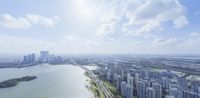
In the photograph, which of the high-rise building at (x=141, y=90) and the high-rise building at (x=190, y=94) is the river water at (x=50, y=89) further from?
the high-rise building at (x=190, y=94)

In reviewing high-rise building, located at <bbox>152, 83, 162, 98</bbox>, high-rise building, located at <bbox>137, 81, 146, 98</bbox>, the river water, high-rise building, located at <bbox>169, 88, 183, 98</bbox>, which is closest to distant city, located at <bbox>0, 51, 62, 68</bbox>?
the river water

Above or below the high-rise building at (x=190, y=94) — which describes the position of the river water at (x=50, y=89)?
below

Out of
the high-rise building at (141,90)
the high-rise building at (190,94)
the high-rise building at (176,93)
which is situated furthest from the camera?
the high-rise building at (141,90)

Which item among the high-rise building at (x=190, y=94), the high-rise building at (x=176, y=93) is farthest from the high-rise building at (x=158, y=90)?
the high-rise building at (x=190, y=94)

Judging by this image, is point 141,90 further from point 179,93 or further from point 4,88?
point 4,88

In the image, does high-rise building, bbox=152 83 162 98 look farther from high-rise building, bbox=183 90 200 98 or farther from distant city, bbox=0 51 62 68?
distant city, bbox=0 51 62 68

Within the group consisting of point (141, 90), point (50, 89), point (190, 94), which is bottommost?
point (50, 89)

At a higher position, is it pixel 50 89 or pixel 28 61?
pixel 28 61

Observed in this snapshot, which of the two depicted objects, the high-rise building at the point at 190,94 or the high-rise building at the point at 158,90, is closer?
the high-rise building at the point at 190,94

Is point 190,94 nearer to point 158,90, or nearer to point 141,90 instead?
point 158,90

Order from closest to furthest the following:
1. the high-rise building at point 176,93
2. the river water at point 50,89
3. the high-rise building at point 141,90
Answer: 1. the high-rise building at point 176,93
2. the high-rise building at point 141,90
3. the river water at point 50,89

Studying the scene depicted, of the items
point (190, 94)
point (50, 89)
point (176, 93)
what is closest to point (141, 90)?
point (176, 93)
